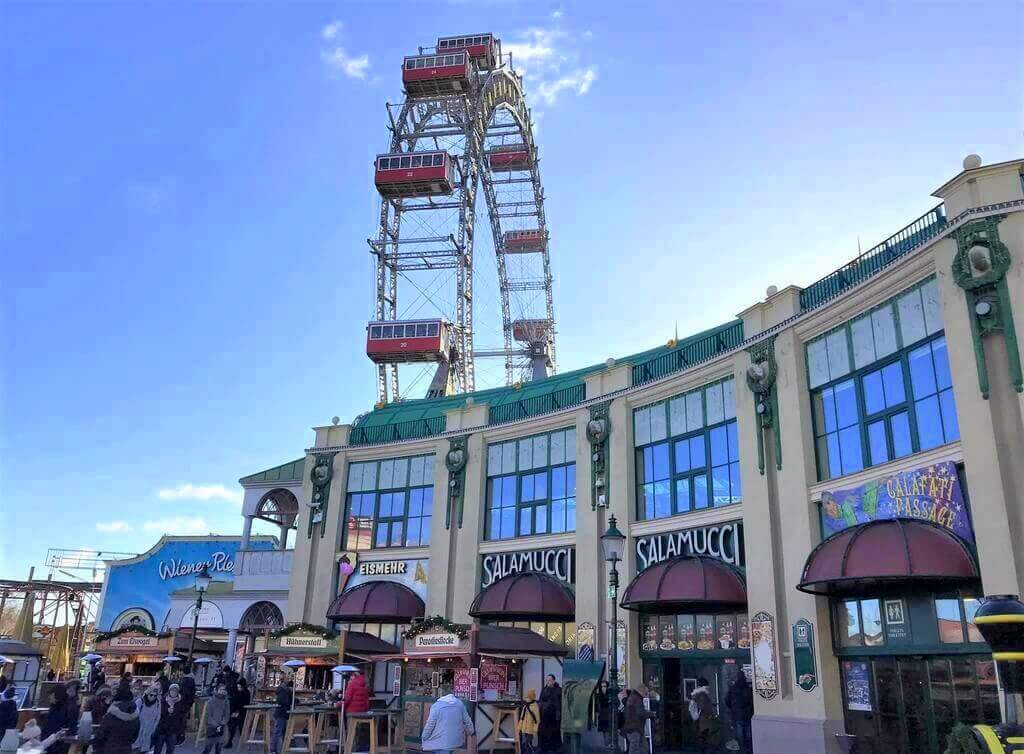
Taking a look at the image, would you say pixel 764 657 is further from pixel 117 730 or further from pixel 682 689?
pixel 117 730

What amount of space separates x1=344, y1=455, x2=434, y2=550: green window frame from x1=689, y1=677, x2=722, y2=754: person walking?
13598 mm

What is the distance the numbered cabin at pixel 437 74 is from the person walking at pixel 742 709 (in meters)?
38.4

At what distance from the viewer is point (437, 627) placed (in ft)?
72.4

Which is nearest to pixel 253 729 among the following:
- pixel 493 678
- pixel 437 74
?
pixel 493 678

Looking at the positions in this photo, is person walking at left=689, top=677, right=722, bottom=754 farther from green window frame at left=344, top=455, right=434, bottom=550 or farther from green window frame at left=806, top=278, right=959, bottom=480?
green window frame at left=344, top=455, right=434, bottom=550

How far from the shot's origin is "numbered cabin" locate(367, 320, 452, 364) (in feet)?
160

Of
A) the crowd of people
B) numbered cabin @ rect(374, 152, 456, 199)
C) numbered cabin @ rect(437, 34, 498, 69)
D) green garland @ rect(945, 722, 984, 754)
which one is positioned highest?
numbered cabin @ rect(437, 34, 498, 69)

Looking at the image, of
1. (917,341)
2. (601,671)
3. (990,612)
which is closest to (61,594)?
(601,671)

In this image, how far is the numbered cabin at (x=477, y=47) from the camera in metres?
52.1

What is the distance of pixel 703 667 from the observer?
23969mm

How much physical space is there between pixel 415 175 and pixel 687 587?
105 feet

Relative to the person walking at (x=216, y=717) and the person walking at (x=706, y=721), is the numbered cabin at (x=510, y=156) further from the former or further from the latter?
the person walking at (x=216, y=717)

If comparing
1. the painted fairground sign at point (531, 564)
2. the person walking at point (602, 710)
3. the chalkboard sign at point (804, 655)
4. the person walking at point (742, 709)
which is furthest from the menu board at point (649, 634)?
the chalkboard sign at point (804, 655)

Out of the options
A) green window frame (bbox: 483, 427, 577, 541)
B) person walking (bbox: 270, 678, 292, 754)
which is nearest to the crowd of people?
→ person walking (bbox: 270, 678, 292, 754)
